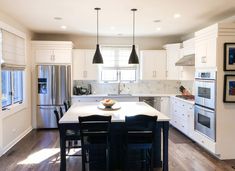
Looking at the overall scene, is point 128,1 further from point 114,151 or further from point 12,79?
point 12,79

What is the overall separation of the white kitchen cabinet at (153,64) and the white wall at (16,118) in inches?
130

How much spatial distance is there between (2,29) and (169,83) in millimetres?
5004

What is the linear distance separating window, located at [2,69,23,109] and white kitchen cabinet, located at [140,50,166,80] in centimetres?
348

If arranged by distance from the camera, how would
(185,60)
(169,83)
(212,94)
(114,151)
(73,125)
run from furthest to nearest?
1. (169,83)
2. (185,60)
3. (212,94)
4. (114,151)
5. (73,125)

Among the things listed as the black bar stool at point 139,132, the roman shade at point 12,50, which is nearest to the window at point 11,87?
the roman shade at point 12,50

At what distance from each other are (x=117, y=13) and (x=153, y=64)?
9.70ft

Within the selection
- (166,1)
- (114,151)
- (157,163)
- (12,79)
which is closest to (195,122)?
(157,163)

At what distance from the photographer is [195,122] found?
506 cm

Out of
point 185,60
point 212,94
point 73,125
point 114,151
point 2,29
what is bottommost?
point 114,151

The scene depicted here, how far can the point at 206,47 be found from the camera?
14.9 ft

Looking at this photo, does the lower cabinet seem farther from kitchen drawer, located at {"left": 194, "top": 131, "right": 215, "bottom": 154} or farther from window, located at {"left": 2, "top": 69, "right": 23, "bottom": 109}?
window, located at {"left": 2, "top": 69, "right": 23, "bottom": 109}

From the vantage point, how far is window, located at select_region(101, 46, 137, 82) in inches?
295

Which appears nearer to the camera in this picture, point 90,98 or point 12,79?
point 12,79

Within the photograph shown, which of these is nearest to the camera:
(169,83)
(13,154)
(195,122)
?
(13,154)
